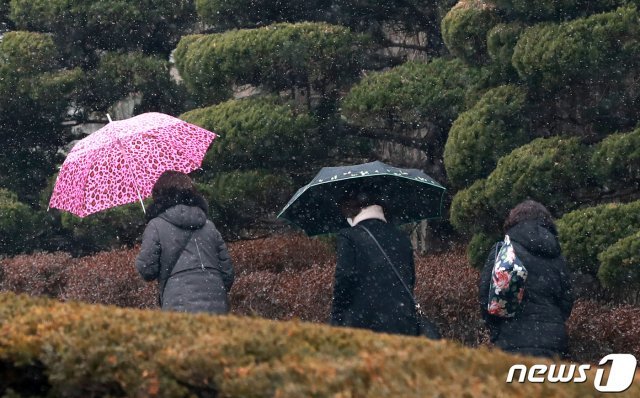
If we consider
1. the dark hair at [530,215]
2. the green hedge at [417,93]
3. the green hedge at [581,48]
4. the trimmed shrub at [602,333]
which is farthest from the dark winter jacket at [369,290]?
the green hedge at [417,93]

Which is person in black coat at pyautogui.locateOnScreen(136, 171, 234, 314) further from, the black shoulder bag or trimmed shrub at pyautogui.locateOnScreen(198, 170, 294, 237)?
trimmed shrub at pyautogui.locateOnScreen(198, 170, 294, 237)

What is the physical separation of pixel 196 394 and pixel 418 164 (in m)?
7.40

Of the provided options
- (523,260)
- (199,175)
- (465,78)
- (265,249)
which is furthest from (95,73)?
(523,260)

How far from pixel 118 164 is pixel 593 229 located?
3.23m

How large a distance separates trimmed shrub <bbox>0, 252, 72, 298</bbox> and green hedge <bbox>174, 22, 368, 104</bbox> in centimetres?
218

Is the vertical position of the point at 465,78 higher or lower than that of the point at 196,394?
lower

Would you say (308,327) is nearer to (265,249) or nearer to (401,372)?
(401,372)

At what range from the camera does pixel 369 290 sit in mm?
5680

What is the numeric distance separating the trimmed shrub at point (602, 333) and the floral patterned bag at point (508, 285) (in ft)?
5.11

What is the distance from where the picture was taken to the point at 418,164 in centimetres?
1084

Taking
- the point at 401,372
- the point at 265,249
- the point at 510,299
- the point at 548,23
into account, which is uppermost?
the point at 401,372

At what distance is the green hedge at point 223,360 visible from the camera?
3.11 metres

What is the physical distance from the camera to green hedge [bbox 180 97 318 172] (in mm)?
10391

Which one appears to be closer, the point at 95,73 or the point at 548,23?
the point at 548,23
